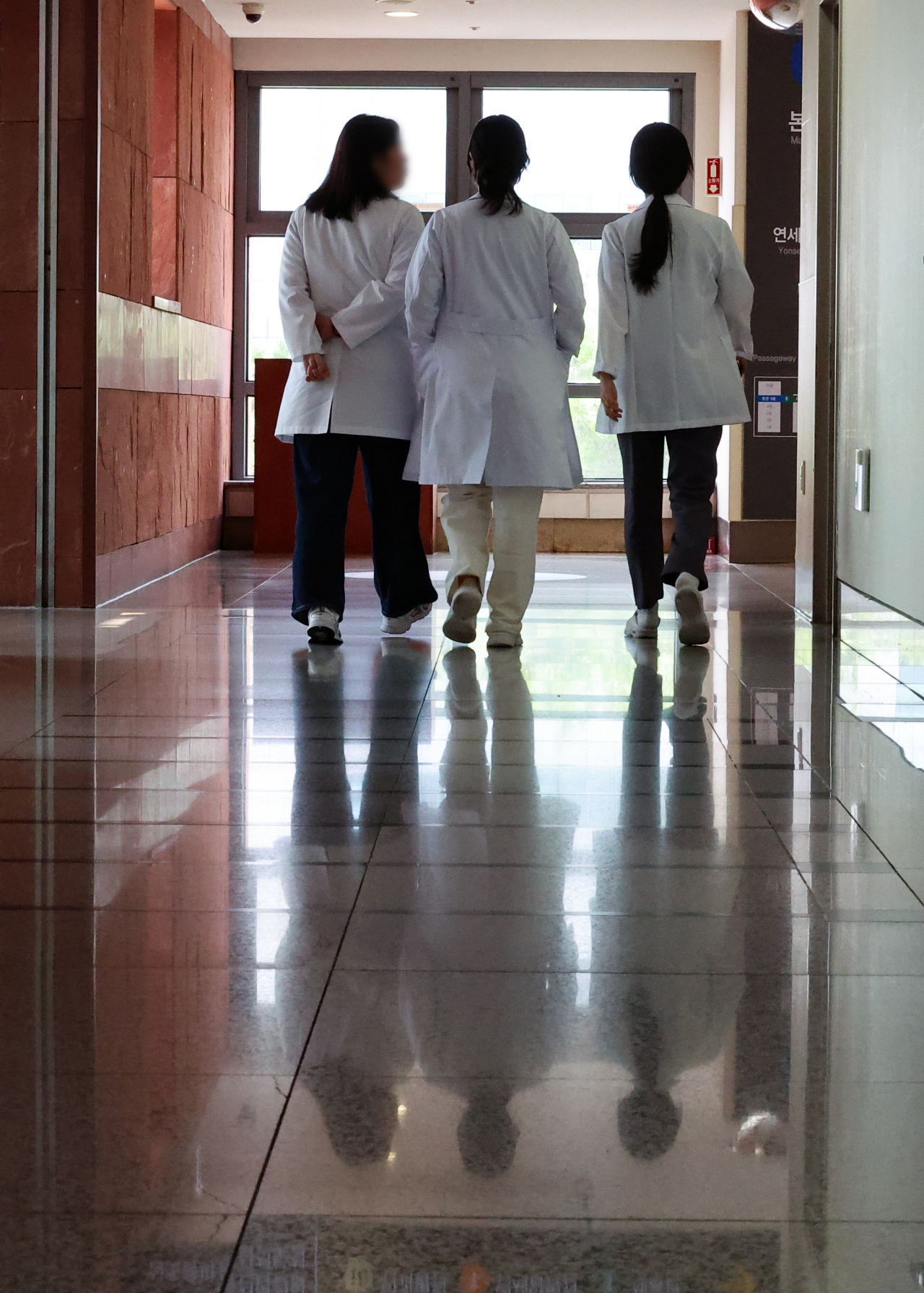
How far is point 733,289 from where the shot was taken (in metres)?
4.89

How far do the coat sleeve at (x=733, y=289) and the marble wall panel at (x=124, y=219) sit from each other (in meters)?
2.50

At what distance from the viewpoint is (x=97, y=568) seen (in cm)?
624

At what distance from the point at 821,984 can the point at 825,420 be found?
431 centimetres

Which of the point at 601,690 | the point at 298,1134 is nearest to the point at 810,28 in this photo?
the point at 601,690

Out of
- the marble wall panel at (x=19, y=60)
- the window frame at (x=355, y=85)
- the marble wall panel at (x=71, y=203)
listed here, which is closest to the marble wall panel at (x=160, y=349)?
the marble wall panel at (x=71, y=203)

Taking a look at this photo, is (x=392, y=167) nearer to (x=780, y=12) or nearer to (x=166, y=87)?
(x=780, y=12)

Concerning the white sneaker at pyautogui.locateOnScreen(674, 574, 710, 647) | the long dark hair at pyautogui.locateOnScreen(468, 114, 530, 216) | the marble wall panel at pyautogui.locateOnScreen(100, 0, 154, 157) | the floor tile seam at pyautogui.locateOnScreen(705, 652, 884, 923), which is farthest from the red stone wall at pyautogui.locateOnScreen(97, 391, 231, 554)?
the floor tile seam at pyautogui.locateOnScreen(705, 652, 884, 923)

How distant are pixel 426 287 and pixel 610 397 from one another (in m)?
0.63

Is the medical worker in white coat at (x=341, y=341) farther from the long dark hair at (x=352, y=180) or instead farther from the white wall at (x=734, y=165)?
the white wall at (x=734, y=165)

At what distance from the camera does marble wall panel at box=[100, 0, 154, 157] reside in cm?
618

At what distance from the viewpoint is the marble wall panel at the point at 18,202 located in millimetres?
5891

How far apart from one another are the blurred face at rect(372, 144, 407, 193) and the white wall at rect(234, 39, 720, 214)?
5212 mm

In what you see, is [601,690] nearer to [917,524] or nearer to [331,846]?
[917,524]

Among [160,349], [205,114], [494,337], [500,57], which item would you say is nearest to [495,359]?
[494,337]
